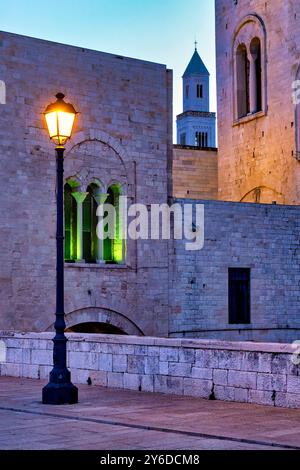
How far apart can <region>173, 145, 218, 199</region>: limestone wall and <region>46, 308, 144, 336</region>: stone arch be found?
9.66 m

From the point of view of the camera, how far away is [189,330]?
24656 millimetres

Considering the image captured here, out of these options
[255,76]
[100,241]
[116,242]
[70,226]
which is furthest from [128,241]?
[255,76]

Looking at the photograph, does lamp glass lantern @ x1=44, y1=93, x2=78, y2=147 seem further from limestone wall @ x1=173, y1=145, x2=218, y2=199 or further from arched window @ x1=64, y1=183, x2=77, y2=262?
limestone wall @ x1=173, y1=145, x2=218, y2=199

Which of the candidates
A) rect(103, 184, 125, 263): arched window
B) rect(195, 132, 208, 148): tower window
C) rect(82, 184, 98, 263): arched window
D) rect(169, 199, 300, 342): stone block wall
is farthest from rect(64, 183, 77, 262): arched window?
rect(195, 132, 208, 148): tower window

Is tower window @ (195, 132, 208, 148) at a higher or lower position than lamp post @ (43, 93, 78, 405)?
higher

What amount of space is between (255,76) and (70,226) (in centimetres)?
1228

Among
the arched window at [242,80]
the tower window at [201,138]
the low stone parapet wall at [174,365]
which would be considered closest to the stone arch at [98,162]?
the low stone parapet wall at [174,365]

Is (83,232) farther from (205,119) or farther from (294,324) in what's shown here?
(205,119)

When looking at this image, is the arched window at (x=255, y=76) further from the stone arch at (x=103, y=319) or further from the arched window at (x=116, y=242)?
the stone arch at (x=103, y=319)

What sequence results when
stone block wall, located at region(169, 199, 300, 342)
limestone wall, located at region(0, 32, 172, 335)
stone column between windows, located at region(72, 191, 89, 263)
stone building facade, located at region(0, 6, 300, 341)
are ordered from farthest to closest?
stone block wall, located at region(169, 199, 300, 342) → stone column between windows, located at region(72, 191, 89, 263) → stone building facade, located at region(0, 6, 300, 341) → limestone wall, located at region(0, 32, 172, 335)

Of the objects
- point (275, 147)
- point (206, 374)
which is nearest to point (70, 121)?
point (206, 374)

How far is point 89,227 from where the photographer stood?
23.5 m

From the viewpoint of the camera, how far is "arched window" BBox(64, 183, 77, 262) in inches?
913

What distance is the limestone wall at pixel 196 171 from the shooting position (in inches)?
1299
